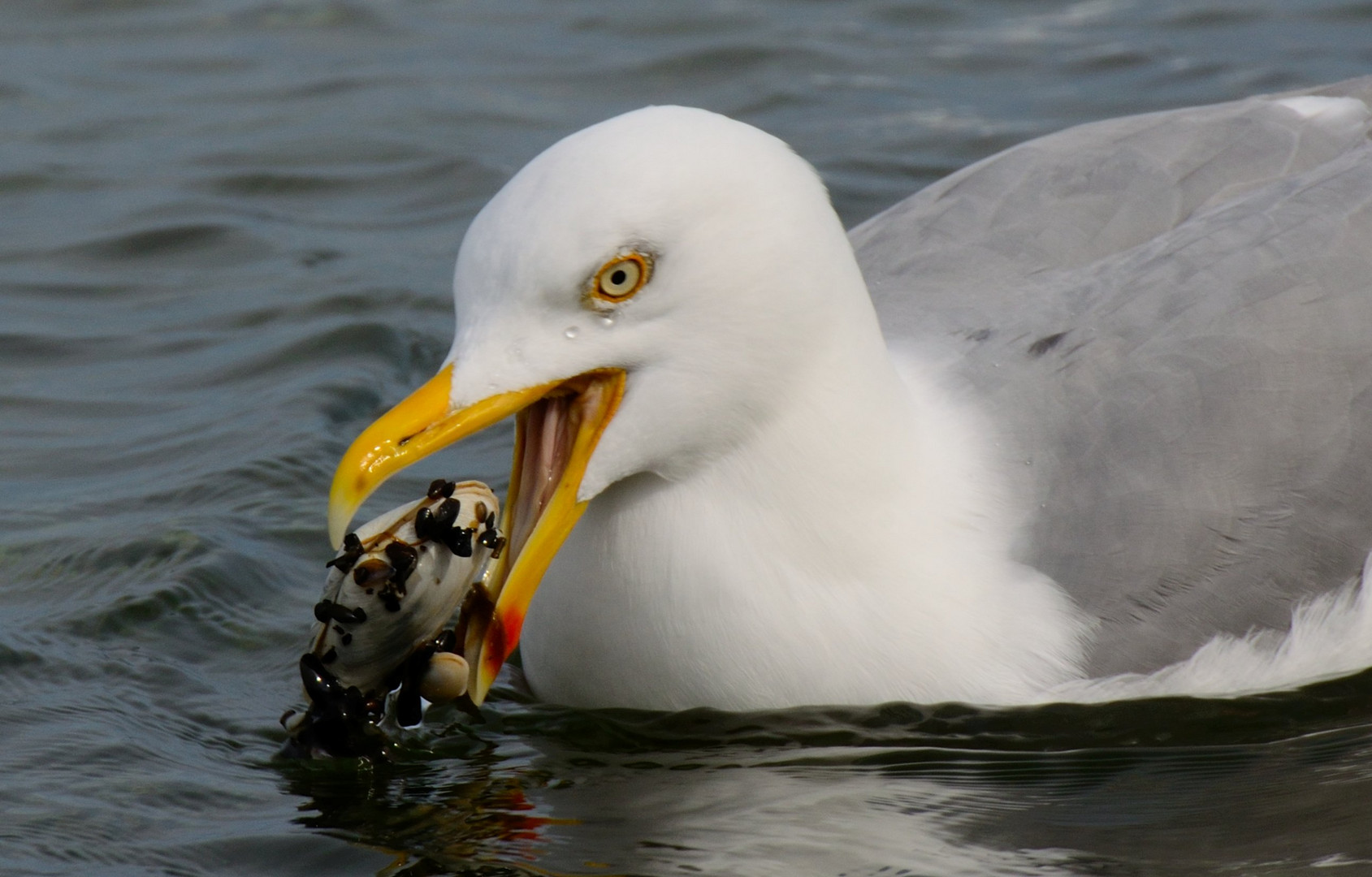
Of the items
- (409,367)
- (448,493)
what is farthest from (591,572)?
(409,367)

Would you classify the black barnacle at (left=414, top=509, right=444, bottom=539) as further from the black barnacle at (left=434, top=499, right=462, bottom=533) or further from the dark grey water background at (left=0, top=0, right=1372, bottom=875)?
the dark grey water background at (left=0, top=0, right=1372, bottom=875)

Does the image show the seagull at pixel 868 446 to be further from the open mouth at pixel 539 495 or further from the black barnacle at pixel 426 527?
the black barnacle at pixel 426 527

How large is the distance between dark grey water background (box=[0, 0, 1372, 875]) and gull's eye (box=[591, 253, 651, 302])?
1.10 meters

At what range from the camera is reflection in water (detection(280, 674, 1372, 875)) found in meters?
4.04

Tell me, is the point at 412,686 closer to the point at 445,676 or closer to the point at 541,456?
the point at 445,676

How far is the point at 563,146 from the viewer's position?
401 centimetres

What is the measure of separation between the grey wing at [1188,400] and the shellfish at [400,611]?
4.14 feet

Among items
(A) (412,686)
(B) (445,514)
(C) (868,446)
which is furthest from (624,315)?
(A) (412,686)

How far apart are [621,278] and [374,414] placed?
9.32ft

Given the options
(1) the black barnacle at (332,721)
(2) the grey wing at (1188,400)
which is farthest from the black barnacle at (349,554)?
(2) the grey wing at (1188,400)

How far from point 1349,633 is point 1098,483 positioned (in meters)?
0.75

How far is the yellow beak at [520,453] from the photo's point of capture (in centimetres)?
383

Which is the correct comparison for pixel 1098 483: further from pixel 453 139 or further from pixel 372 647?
pixel 453 139

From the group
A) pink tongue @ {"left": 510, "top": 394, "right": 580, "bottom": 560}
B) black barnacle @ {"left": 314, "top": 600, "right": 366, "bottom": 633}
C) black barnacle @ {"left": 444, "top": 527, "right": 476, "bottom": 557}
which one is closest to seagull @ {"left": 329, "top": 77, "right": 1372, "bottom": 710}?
pink tongue @ {"left": 510, "top": 394, "right": 580, "bottom": 560}
